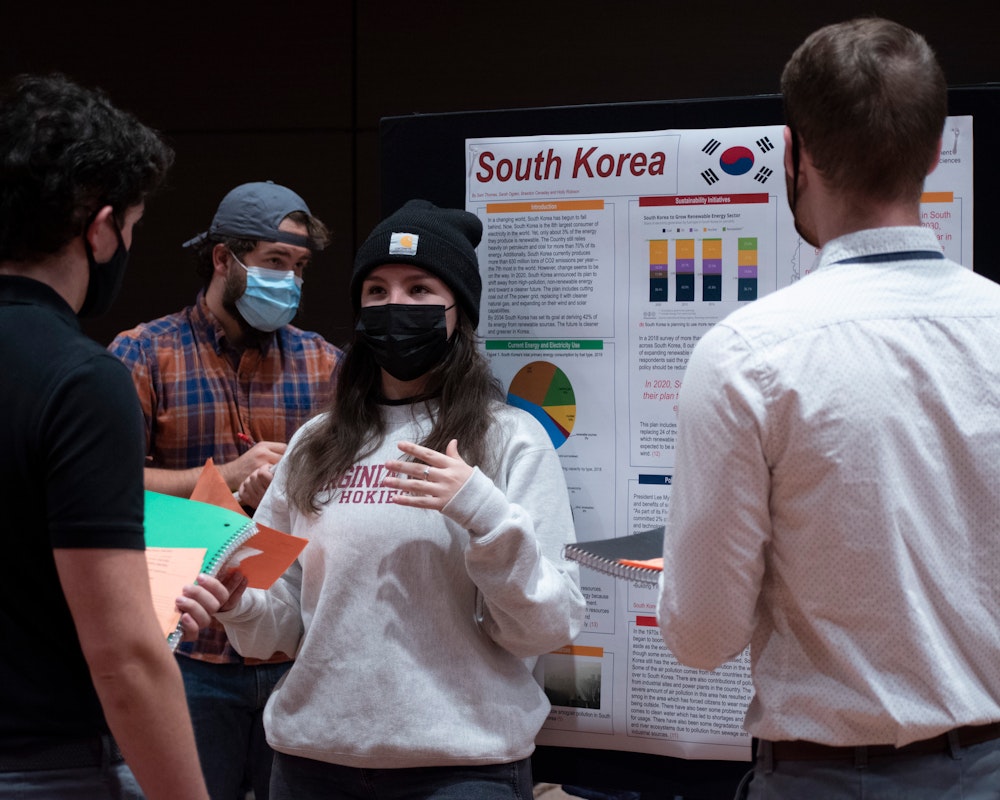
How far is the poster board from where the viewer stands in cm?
218

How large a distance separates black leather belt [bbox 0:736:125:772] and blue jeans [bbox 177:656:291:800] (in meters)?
1.17

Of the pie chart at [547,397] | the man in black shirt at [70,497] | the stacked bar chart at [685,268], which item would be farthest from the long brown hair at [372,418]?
the man in black shirt at [70,497]

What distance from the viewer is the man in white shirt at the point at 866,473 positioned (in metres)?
1.16

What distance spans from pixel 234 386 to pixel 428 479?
1.15m

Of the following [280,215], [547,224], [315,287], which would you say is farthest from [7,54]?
[547,224]

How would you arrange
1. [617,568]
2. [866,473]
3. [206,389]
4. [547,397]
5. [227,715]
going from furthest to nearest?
[206,389] < [227,715] < [547,397] < [617,568] < [866,473]

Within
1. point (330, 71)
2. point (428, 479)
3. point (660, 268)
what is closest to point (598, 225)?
point (660, 268)

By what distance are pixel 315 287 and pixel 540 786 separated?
2189 mm

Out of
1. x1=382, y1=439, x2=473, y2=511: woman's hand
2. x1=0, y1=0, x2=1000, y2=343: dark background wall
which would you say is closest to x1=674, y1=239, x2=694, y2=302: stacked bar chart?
x1=382, y1=439, x2=473, y2=511: woman's hand

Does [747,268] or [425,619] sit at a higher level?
[747,268]

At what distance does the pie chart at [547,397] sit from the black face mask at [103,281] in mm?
1067

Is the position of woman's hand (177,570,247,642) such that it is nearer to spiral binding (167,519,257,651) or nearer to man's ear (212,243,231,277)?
spiral binding (167,519,257,651)

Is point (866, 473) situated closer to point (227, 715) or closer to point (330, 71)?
point (227, 715)

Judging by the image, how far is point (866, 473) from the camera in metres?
1.15
